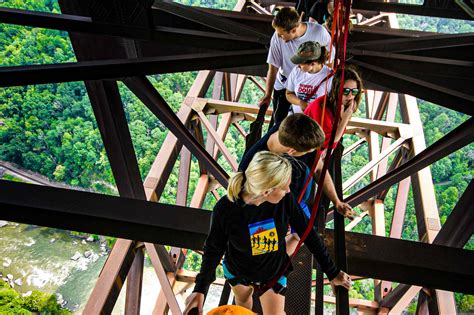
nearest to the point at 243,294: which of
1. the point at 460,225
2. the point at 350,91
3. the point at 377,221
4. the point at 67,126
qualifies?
the point at 350,91

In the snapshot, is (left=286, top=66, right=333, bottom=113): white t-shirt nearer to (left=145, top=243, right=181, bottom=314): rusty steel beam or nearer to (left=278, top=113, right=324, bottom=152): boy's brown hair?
(left=278, top=113, right=324, bottom=152): boy's brown hair

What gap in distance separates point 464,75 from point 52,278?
42.0 meters

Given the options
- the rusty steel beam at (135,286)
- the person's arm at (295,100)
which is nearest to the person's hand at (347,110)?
the person's arm at (295,100)

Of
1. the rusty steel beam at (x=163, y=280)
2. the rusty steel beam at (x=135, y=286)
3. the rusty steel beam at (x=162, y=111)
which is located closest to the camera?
the rusty steel beam at (x=162, y=111)

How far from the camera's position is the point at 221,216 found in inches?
81.8

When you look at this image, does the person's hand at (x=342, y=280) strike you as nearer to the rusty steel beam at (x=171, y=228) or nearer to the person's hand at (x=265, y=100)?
the rusty steel beam at (x=171, y=228)

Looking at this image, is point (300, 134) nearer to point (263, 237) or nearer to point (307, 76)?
point (263, 237)

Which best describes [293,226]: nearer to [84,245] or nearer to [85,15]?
[85,15]

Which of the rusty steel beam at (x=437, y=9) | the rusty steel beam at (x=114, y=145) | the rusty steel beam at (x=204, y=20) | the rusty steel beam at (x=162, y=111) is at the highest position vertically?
the rusty steel beam at (x=437, y=9)

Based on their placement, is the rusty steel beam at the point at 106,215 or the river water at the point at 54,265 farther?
the river water at the point at 54,265

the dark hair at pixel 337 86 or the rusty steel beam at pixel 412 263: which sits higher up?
the dark hair at pixel 337 86

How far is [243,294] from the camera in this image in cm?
231

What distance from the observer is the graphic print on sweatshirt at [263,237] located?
2109 mm

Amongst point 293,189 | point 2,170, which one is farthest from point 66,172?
point 293,189
